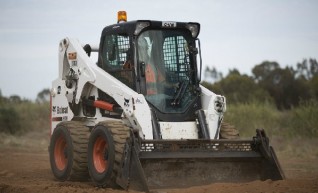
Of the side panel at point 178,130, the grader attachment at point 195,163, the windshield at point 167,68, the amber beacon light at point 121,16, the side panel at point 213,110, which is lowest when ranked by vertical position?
the grader attachment at point 195,163

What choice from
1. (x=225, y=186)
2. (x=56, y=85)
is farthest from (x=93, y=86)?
(x=225, y=186)

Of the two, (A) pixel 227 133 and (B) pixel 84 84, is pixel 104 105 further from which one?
(A) pixel 227 133

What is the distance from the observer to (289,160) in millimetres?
18219

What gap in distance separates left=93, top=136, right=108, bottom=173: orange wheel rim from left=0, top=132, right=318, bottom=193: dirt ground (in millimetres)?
408

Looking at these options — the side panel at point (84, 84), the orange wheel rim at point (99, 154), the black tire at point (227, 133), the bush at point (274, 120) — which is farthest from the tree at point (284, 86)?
the orange wheel rim at point (99, 154)

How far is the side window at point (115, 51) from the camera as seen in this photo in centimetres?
1170

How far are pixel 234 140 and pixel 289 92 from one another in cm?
3333

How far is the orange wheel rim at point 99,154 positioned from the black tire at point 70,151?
734 millimetres

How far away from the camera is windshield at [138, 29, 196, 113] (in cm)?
1139

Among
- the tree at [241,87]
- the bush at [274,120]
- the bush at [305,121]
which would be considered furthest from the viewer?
the tree at [241,87]

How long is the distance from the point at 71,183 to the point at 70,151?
61 cm

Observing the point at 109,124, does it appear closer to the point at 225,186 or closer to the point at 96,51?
the point at 225,186

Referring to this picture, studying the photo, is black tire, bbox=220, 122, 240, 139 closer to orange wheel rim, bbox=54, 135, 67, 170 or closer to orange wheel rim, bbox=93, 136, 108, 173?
orange wheel rim, bbox=93, 136, 108, 173

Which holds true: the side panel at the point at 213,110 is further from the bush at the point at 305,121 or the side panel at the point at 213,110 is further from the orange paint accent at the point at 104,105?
the bush at the point at 305,121
